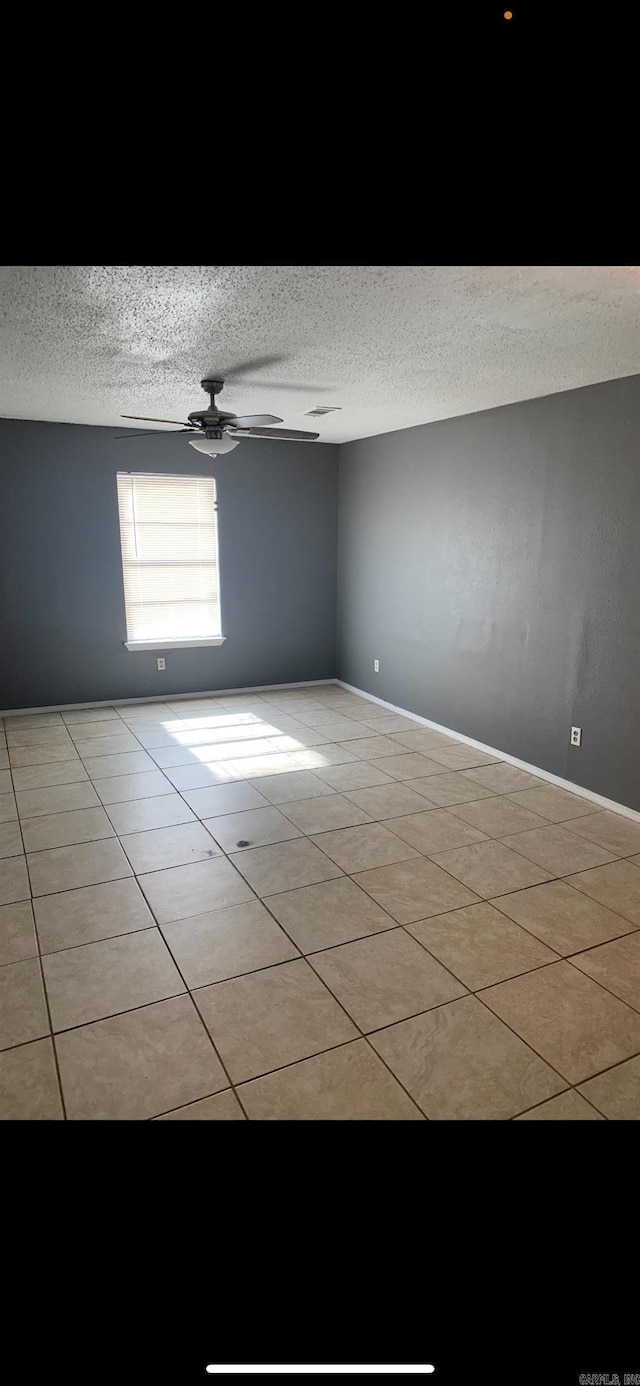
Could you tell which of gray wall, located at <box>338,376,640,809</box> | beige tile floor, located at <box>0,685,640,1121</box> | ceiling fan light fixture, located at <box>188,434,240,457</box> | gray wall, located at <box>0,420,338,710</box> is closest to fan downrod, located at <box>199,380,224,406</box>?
ceiling fan light fixture, located at <box>188,434,240,457</box>

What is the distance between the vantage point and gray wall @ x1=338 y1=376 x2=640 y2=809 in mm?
3436

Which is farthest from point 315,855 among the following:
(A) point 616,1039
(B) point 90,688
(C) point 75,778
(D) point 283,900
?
(B) point 90,688

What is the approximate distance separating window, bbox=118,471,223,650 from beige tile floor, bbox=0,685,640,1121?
70.7 inches

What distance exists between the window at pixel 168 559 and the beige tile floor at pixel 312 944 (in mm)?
1796

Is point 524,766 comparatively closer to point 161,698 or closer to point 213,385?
point 213,385

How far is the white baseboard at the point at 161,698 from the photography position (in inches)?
211

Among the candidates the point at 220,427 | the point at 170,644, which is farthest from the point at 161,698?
the point at 220,427

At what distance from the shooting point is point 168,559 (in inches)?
222

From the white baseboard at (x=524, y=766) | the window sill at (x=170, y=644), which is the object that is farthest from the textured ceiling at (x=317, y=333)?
the white baseboard at (x=524, y=766)
